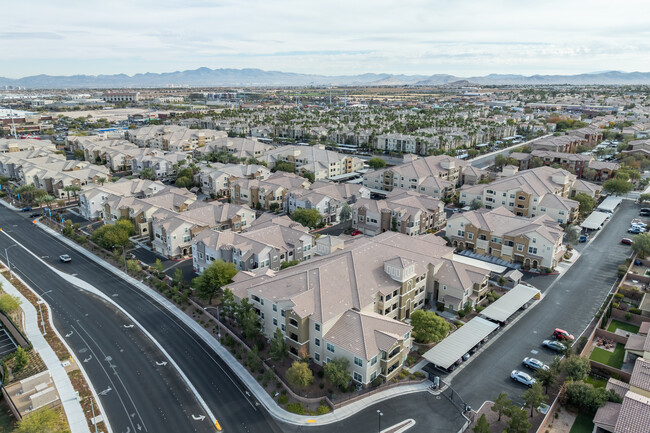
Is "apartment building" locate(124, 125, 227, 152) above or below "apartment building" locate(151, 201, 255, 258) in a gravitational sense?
above

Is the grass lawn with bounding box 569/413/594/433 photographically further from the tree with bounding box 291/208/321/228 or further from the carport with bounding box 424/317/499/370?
the tree with bounding box 291/208/321/228

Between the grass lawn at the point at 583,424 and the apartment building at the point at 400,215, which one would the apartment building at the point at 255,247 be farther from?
the grass lawn at the point at 583,424

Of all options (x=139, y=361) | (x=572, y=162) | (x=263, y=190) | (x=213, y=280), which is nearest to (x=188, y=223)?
(x=213, y=280)

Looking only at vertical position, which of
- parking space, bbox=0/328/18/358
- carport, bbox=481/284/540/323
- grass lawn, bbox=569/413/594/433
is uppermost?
carport, bbox=481/284/540/323

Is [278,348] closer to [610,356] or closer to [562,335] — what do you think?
[562,335]

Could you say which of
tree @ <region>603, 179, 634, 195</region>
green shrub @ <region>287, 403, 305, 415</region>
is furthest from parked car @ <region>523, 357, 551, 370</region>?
tree @ <region>603, 179, 634, 195</region>

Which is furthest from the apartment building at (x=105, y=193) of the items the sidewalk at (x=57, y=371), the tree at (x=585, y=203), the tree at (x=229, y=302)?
the tree at (x=585, y=203)

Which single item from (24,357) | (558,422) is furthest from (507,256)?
(24,357)
